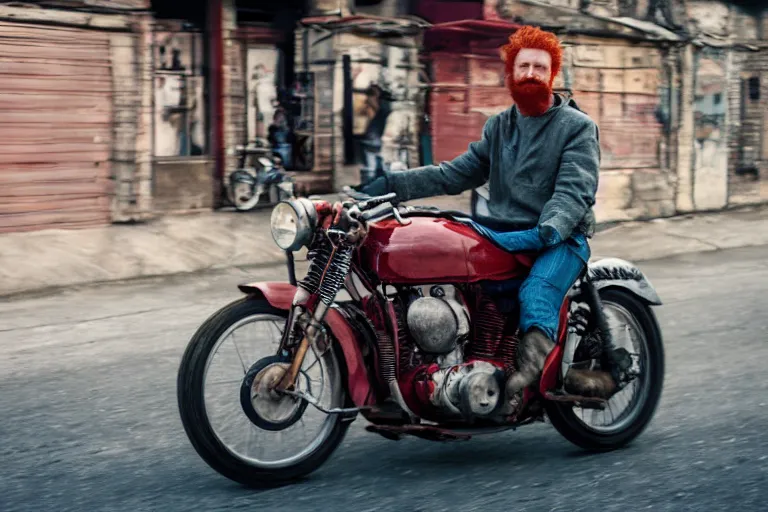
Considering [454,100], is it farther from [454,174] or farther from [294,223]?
[294,223]

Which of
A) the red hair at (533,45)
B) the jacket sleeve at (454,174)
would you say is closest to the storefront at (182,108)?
the jacket sleeve at (454,174)

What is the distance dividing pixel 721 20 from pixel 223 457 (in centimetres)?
1913

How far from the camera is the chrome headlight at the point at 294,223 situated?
4773mm

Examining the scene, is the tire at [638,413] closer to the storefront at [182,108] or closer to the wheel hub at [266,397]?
the wheel hub at [266,397]

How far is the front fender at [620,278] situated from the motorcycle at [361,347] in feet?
0.99

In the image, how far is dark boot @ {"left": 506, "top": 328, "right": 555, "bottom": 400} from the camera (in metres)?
5.18

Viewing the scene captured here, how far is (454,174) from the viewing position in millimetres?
5691

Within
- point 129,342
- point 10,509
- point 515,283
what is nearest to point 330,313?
point 515,283

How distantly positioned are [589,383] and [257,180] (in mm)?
12031

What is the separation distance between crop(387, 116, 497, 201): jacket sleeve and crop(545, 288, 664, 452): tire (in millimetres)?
756

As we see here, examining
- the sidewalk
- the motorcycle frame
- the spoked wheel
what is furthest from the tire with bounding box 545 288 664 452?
the spoked wheel

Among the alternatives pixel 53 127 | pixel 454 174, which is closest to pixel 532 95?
pixel 454 174

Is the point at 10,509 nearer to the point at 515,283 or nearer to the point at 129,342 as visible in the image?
the point at 515,283

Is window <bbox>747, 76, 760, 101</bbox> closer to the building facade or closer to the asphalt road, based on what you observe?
the building facade
